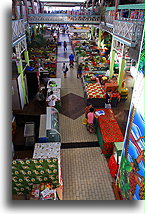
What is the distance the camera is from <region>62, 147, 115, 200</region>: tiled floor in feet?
18.7

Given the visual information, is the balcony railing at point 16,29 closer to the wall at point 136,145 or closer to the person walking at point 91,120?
the person walking at point 91,120

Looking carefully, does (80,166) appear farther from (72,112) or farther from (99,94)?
(99,94)

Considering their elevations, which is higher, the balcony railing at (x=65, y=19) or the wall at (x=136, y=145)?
the balcony railing at (x=65, y=19)

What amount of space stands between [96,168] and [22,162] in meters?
3.03

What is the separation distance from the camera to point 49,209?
5.83 ft

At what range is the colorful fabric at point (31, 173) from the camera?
5.00 metres

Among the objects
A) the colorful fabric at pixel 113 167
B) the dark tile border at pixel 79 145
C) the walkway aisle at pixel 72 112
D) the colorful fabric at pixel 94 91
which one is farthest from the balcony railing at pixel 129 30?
the colorful fabric at pixel 113 167

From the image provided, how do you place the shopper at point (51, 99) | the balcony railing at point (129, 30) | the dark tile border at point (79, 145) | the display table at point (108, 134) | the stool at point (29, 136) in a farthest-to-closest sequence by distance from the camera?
the shopper at point (51, 99), the balcony railing at point (129, 30), the dark tile border at point (79, 145), the stool at point (29, 136), the display table at point (108, 134)

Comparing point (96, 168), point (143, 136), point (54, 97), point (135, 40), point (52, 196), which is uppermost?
point (135, 40)

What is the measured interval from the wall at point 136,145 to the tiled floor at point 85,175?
1299mm

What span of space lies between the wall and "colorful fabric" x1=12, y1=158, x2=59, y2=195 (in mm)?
2071

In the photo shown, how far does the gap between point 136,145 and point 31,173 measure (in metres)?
3.24

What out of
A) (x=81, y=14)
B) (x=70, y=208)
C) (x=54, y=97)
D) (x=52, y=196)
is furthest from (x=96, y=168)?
(x=81, y=14)

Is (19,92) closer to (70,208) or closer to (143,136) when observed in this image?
(143,136)
